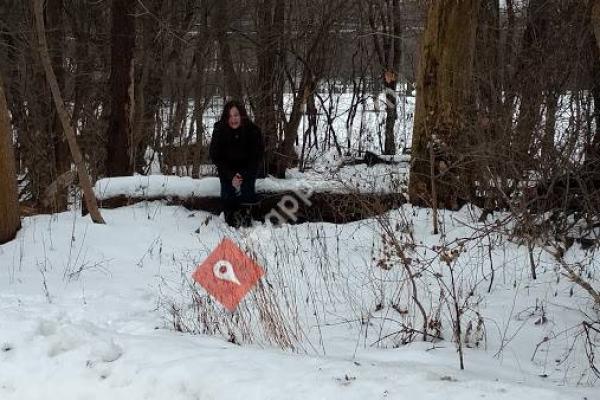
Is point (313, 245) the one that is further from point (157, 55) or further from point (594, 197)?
point (157, 55)

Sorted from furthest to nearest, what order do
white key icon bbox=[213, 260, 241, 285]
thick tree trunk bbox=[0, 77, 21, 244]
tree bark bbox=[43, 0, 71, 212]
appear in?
tree bark bbox=[43, 0, 71, 212]
thick tree trunk bbox=[0, 77, 21, 244]
white key icon bbox=[213, 260, 241, 285]

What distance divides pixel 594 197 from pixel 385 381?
3.48 m

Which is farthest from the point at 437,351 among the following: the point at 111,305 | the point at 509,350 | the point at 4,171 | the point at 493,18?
the point at 493,18

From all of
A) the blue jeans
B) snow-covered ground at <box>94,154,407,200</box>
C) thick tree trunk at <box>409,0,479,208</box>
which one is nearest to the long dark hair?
the blue jeans

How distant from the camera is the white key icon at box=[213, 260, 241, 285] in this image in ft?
15.9

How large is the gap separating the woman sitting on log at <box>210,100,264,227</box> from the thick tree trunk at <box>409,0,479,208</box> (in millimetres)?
1974

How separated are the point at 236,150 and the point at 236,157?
84 mm

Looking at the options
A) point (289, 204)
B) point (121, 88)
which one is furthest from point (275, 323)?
point (121, 88)

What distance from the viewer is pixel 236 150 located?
25.2ft

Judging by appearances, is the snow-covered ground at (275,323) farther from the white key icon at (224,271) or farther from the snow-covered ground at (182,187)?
the snow-covered ground at (182,187)

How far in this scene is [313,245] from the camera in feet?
20.7
